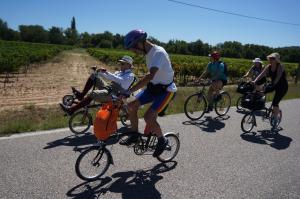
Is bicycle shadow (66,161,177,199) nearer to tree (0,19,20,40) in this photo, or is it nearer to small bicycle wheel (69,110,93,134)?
small bicycle wheel (69,110,93,134)

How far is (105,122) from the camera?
4375 mm

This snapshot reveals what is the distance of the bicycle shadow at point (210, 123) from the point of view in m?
8.04

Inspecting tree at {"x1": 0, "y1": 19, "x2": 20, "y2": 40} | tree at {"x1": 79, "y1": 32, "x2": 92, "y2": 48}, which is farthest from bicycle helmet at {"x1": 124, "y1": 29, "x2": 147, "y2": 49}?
tree at {"x1": 79, "y1": 32, "x2": 92, "y2": 48}

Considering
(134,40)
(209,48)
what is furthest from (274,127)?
(209,48)

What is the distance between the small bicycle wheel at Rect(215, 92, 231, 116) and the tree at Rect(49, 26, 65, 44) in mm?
133644

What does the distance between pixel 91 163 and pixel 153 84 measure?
145 centimetres

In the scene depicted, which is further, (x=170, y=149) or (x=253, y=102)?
(x=253, y=102)

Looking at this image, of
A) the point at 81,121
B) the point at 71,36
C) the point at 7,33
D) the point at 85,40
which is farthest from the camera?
the point at 71,36

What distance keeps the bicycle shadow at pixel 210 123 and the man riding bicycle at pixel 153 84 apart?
3.17 metres

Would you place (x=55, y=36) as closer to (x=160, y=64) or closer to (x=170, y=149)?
(x=170, y=149)

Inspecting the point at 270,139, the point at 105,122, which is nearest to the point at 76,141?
the point at 105,122

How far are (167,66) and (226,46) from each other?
9674cm

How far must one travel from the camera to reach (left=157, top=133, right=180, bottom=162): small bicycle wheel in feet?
17.9

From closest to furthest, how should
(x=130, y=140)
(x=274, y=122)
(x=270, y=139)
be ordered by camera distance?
(x=130, y=140) < (x=270, y=139) < (x=274, y=122)
